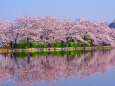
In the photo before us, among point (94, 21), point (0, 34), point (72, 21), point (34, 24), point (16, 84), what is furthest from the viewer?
point (94, 21)

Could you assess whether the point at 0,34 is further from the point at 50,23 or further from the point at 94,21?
the point at 94,21

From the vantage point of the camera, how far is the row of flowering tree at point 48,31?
1645 inches

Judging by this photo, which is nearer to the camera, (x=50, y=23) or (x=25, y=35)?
(x=25, y=35)

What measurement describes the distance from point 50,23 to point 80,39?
875cm

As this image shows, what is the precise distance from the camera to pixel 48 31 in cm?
4628

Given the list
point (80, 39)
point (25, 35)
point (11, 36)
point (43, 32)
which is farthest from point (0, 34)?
point (80, 39)

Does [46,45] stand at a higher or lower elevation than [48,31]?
lower

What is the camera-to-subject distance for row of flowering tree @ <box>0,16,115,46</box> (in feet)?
137

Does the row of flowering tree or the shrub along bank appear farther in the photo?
the row of flowering tree

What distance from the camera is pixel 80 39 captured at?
5166cm

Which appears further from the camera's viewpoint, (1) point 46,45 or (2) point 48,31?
(2) point 48,31

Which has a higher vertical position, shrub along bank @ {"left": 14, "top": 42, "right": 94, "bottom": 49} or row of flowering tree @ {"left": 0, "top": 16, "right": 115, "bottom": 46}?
row of flowering tree @ {"left": 0, "top": 16, "right": 115, "bottom": 46}

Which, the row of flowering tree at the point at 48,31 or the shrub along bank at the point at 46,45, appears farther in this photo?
the row of flowering tree at the point at 48,31

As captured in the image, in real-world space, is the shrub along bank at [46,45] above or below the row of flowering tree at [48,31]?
below
